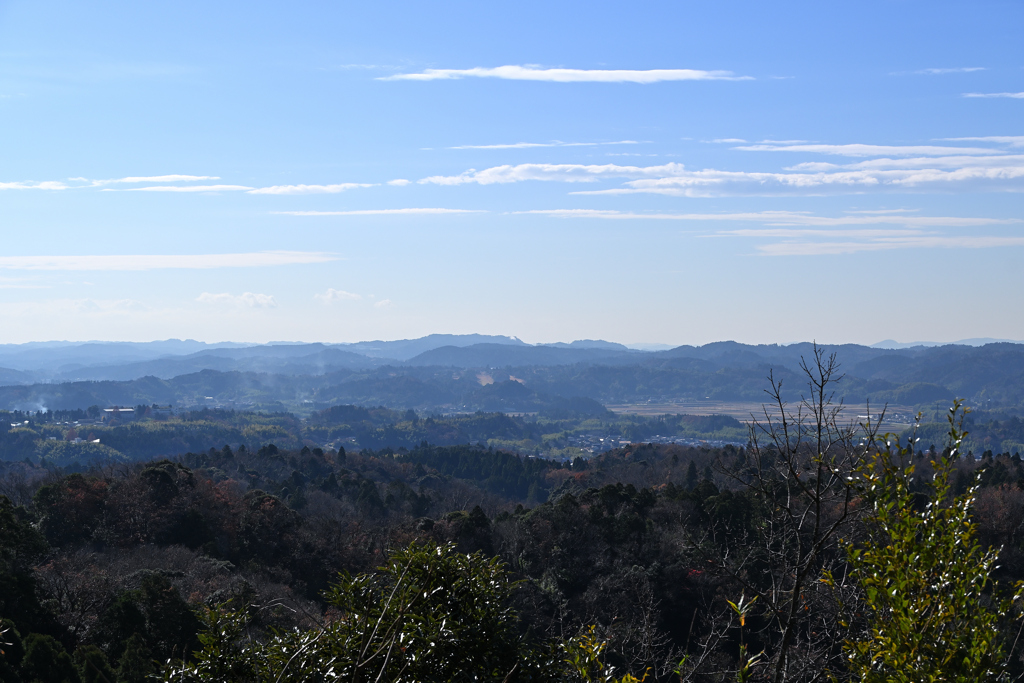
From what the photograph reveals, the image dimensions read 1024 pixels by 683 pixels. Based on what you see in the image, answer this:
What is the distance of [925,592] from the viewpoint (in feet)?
17.1

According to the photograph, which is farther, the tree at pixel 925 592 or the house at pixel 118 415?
the house at pixel 118 415

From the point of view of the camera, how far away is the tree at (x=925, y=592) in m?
4.98

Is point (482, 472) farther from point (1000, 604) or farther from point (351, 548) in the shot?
point (1000, 604)

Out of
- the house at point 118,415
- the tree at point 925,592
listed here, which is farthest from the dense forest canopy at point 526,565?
the house at point 118,415

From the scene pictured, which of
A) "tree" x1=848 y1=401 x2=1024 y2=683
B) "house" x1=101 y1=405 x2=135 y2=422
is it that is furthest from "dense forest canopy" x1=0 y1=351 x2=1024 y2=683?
"house" x1=101 y1=405 x2=135 y2=422

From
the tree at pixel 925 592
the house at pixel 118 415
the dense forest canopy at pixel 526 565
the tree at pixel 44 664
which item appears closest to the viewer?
the tree at pixel 925 592

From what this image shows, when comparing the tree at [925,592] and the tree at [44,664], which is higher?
the tree at [925,592]

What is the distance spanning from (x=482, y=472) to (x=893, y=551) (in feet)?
309

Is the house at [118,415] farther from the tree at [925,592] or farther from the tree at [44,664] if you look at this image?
the tree at [925,592]

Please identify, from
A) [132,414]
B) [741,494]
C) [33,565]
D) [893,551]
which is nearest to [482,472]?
[741,494]

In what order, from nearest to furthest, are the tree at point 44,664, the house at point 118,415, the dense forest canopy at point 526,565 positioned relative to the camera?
the dense forest canopy at point 526,565 < the tree at point 44,664 < the house at point 118,415

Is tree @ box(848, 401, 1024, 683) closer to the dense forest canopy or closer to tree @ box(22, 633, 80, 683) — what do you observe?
the dense forest canopy

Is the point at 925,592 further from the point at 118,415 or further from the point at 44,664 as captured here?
the point at 118,415

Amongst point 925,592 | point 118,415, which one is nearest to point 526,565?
point 925,592
